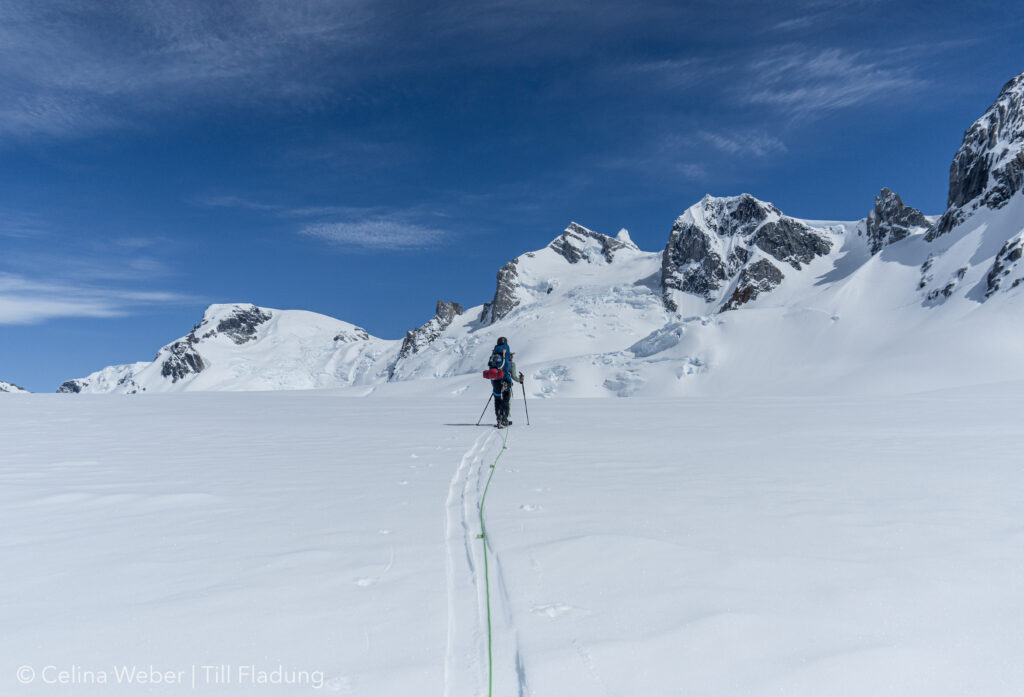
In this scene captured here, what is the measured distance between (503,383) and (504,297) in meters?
113

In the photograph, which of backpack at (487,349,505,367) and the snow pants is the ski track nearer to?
the snow pants

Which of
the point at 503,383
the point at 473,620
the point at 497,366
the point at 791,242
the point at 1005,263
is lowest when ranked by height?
the point at 473,620

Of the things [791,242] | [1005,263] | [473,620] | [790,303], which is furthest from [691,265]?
[473,620]

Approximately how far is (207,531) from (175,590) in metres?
1.38

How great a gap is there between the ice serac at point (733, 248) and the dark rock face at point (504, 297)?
35.2 metres

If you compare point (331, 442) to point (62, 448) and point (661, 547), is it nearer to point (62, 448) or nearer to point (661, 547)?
point (62, 448)

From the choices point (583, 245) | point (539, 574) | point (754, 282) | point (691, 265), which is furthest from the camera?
point (583, 245)

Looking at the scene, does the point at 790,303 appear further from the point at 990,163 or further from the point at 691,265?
the point at 691,265

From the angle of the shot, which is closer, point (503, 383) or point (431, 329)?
point (503, 383)

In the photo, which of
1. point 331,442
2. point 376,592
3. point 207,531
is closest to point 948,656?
point 376,592

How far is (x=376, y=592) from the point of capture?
140 inches

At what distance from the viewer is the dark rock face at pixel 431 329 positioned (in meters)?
158

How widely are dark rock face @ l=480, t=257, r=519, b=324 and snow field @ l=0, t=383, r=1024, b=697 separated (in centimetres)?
11691

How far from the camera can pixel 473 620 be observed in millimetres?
3232
